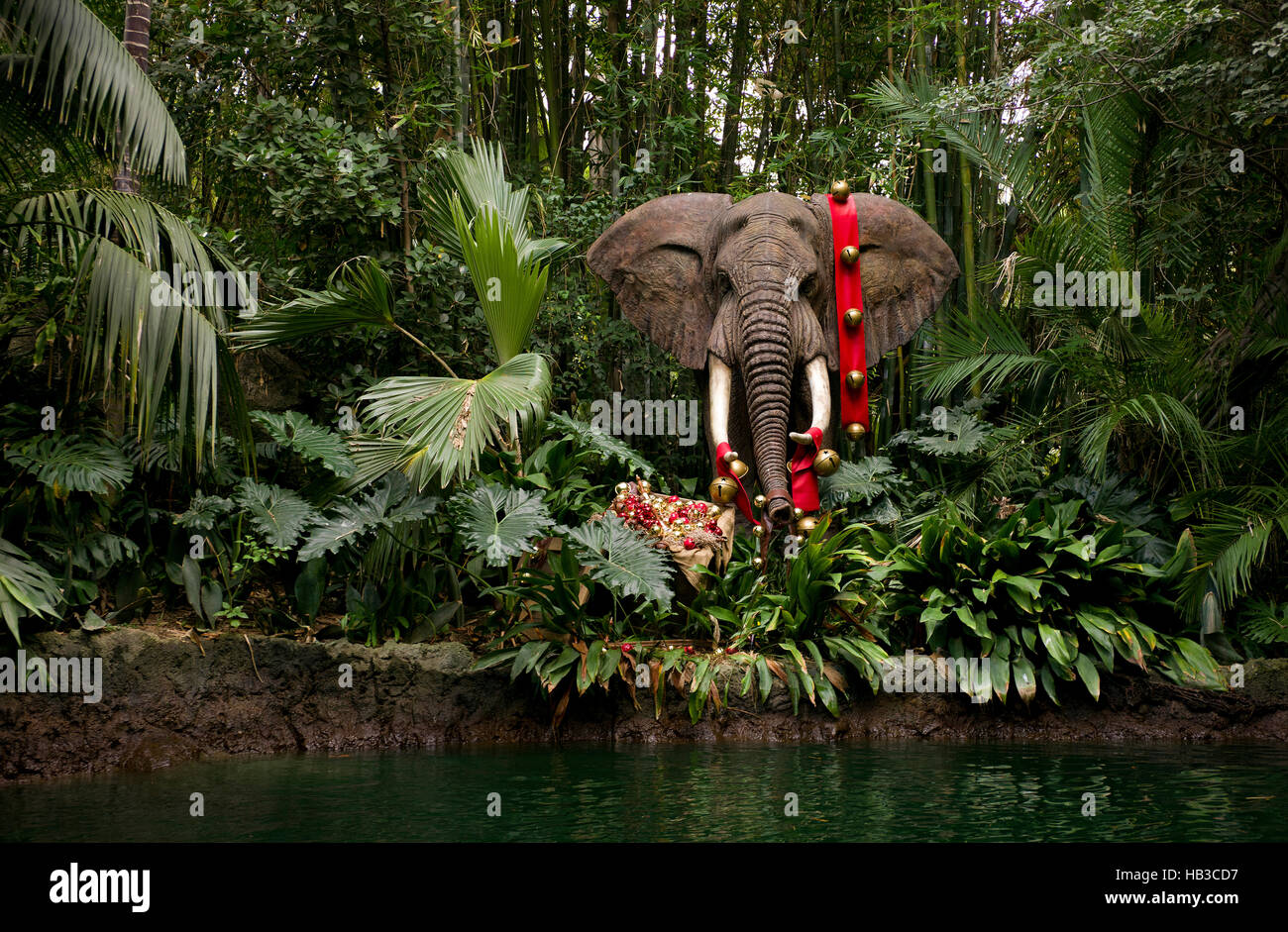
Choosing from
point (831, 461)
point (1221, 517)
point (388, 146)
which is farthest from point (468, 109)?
point (1221, 517)

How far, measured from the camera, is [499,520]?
5.75 meters

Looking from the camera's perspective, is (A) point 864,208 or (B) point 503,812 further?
(A) point 864,208

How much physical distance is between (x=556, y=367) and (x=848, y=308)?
293 cm

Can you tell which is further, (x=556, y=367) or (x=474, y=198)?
(x=556, y=367)

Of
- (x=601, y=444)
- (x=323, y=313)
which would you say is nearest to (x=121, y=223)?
(x=323, y=313)

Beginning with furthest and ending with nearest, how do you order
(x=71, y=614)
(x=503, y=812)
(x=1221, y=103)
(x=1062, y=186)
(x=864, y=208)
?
(x=1062, y=186) < (x=864, y=208) < (x=1221, y=103) < (x=71, y=614) < (x=503, y=812)

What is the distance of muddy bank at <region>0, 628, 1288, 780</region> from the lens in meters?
5.62

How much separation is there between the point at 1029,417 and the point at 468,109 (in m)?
5.36

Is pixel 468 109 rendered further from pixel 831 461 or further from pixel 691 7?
pixel 831 461

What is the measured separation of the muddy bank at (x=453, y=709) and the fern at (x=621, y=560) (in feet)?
2.24

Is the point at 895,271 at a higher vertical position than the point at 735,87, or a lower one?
lower

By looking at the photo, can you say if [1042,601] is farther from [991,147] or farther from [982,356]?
[991,147]

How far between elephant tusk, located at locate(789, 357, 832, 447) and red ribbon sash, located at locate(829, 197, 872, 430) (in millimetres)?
283

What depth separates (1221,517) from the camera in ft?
20.3
